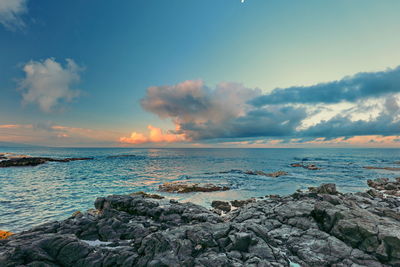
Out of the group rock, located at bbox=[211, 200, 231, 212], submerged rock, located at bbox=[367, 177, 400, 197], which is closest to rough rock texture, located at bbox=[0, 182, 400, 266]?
rock, located at bbox=[211, 200, 231, 212]

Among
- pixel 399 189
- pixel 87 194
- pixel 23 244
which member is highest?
pixel 23 244

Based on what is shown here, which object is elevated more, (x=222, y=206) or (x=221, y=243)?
(x=221, y=243)

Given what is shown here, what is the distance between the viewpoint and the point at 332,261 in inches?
423

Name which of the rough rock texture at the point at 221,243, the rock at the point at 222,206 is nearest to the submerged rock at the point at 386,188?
the rough rock texture at the point at 221,243

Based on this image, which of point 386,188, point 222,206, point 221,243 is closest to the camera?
point 221,243

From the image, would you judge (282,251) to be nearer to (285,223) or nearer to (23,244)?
(285,223)

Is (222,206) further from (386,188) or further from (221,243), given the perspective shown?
(386,188)

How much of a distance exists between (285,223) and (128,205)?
14552mm

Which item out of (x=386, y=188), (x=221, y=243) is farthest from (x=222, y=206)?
(x=386, y=188)

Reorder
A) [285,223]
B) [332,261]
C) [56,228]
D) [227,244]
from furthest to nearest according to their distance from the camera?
[285,223] < [56,228] < [227,244] < [332,261]

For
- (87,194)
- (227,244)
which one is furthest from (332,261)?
(87,194)

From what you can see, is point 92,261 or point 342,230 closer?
point 92,261

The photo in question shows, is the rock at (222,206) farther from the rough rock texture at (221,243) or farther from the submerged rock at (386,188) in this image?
the submerged rock at (386,188)

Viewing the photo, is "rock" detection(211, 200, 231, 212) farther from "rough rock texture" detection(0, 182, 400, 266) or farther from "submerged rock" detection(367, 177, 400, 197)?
"submerged rock" detection(367, 177, 400, 197)
